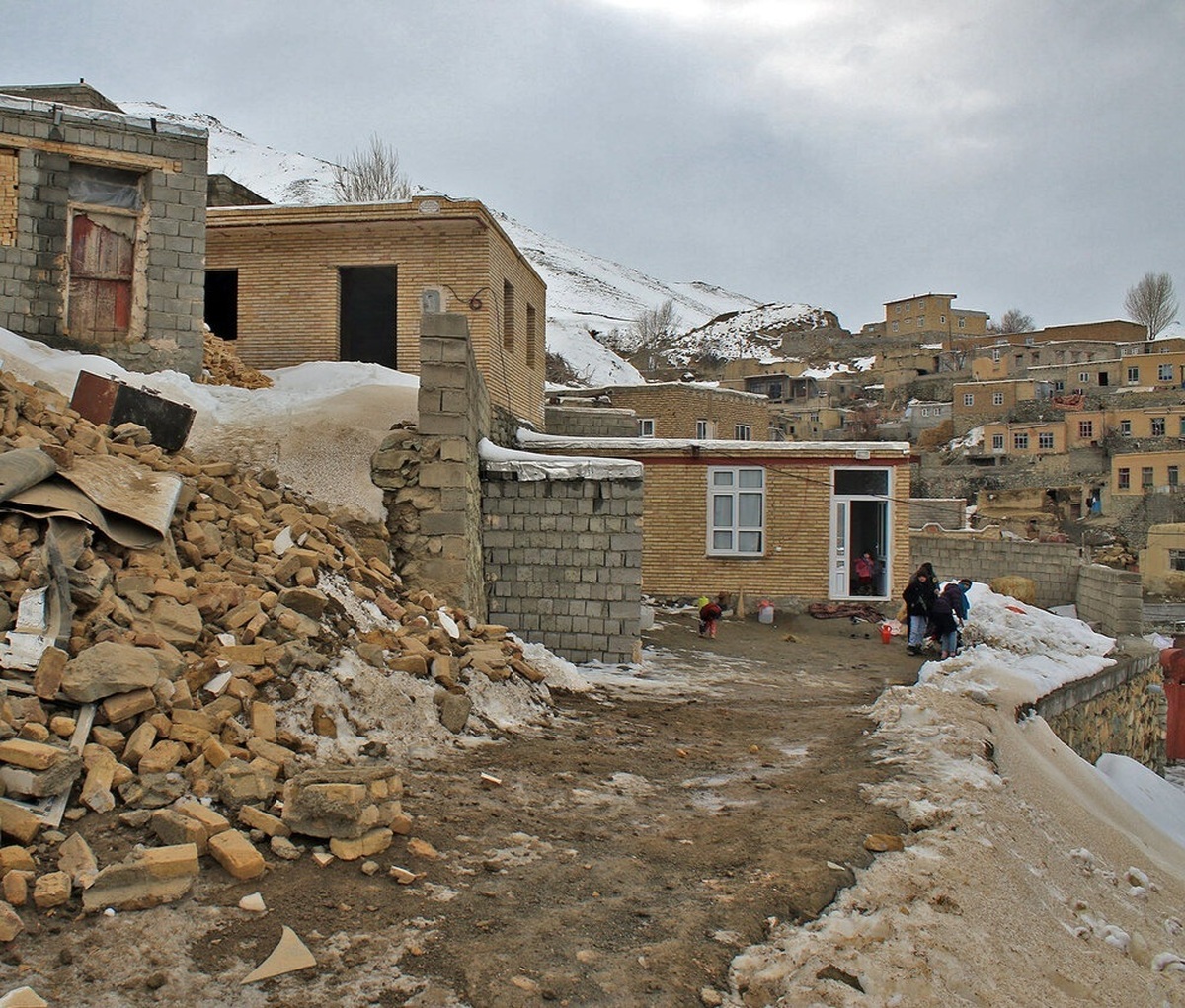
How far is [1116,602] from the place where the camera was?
20.0 meters

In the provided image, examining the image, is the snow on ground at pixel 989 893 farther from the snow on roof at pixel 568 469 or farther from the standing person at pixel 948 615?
the standing person at pixel 948 615

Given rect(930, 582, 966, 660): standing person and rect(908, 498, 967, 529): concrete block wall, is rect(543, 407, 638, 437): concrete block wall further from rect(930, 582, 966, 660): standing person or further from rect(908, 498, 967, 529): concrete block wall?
rect(908, 498, 967, 529): concrete block wall

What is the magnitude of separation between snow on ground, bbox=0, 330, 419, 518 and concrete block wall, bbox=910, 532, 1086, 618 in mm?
17564

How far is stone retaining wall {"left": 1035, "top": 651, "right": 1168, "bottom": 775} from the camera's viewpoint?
10680 mm

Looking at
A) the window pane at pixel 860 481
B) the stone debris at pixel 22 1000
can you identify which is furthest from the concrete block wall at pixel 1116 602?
the stone debris at pixel 22 1000

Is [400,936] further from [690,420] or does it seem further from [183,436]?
[690,420]

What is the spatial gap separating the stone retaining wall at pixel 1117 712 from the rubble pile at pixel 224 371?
35.1ft

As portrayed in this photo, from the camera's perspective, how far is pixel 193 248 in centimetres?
1238

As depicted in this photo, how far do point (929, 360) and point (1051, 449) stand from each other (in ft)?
73.6

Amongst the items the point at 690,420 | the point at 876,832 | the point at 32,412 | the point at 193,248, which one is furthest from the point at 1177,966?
the point at 690,420

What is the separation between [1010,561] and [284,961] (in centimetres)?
2315

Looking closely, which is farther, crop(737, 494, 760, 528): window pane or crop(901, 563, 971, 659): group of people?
crop(737, 494, 760, 528): window pane

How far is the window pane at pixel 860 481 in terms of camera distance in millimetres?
17484

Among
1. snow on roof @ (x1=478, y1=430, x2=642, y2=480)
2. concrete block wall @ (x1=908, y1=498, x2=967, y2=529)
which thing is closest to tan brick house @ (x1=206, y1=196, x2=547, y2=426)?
snow on roof @ (x1=478, y1=430, x2=642, y2=480)
